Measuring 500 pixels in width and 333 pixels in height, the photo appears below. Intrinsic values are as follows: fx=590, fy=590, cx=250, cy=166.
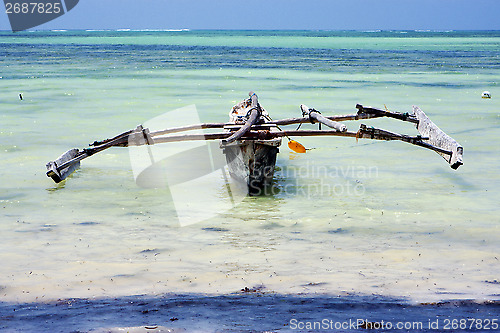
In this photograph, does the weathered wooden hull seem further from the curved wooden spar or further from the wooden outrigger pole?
the curved wooden spar

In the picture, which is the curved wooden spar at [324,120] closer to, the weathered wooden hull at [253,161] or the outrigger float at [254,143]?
the outrigger float at [254,143]

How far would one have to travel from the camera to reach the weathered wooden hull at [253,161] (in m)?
7.30

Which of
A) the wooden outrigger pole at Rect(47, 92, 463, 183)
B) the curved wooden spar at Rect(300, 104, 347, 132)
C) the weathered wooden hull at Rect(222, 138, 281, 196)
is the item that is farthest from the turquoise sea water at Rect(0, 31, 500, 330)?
the curved wooden spar at Rect(300, 104, 347, 132)

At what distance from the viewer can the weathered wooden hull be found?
730 centimetres

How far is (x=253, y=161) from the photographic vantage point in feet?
24.3

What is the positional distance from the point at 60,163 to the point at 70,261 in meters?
2.90

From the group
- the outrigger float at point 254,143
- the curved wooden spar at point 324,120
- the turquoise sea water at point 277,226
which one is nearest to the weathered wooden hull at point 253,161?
the outrigger float at point 254,143

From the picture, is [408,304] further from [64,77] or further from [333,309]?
[64,77]

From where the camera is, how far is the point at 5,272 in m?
5.04

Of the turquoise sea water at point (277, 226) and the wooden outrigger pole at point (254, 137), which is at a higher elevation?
the wooden outrigger pole at point (254, 137)

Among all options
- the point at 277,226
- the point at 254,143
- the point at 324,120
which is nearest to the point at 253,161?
the point at 254,143

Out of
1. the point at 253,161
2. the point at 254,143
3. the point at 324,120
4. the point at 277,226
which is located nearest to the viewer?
the point at 277,226

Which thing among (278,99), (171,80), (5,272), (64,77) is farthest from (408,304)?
(64,77)

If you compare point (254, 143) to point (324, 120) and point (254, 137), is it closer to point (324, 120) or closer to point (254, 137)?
point (254, 137)
